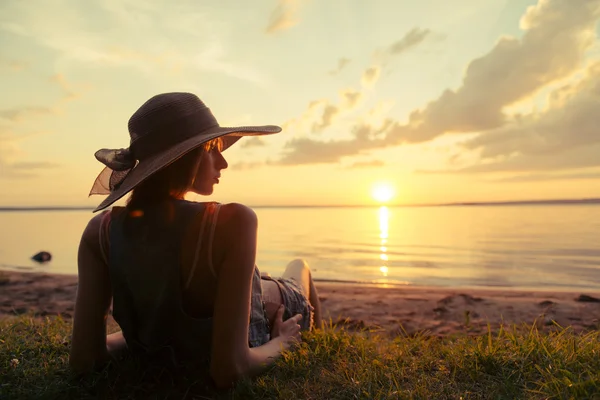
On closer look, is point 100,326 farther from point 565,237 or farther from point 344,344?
point 565,237

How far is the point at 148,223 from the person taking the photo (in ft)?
6.86

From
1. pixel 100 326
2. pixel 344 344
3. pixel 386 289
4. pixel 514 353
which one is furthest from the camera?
pixel 386 289

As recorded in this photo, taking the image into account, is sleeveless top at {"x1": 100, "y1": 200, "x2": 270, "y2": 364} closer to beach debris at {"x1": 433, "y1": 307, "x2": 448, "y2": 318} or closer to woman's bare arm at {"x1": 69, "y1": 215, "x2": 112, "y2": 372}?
woman's bare arm at {"x1": 69, "y1": 215, "x2": 112, "y2": 372}

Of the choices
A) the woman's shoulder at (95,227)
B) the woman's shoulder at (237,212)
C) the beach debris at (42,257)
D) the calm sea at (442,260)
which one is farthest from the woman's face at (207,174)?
the beach debris at (42,257)

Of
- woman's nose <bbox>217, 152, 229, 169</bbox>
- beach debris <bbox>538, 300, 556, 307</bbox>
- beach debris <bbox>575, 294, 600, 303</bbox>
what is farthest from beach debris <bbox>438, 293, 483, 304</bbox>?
woman's nose <bbox>217, 152, 229, 169</bbox>

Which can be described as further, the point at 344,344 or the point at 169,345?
the point at 344,344

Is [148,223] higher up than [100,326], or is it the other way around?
[148,223]

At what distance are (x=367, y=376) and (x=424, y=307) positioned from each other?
4782mm

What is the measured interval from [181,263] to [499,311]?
19.7 ft

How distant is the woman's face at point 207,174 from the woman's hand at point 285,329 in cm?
98

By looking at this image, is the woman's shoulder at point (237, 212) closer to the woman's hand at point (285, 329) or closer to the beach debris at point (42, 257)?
the woman's hand at point (285, 329)

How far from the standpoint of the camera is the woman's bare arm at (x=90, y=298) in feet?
7.50

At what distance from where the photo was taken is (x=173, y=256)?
2.07m

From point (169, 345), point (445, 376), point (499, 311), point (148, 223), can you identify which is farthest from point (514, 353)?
point (499, 311)
